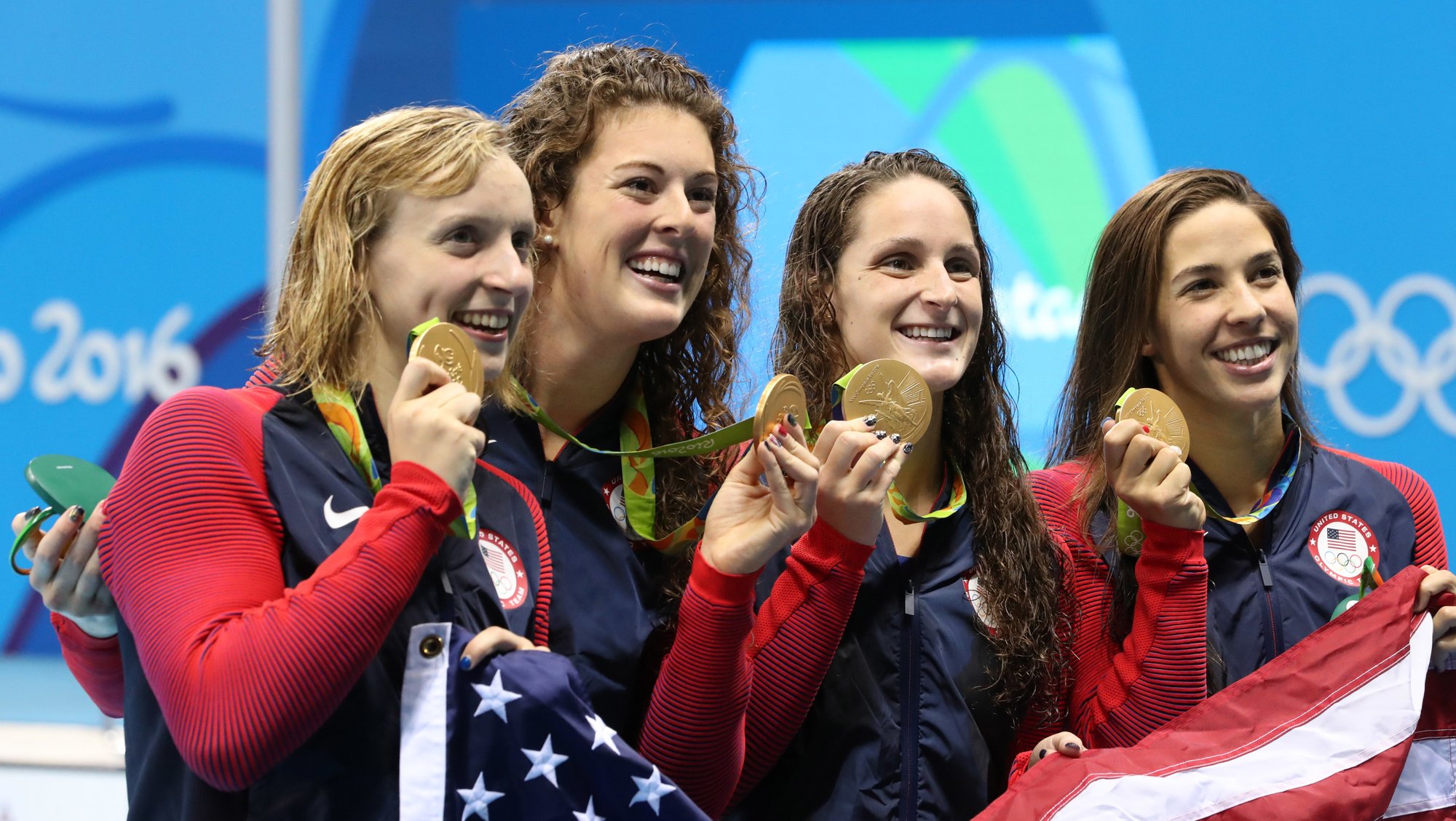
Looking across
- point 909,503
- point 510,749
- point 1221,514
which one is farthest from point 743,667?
point 1221,514

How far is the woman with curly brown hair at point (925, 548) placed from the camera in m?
2.24

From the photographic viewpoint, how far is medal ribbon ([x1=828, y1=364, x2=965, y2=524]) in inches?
92.2

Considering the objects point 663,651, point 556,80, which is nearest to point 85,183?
point 556,80

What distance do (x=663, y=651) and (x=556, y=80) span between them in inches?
41.1

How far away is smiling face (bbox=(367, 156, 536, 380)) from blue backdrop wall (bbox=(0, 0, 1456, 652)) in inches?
90.1

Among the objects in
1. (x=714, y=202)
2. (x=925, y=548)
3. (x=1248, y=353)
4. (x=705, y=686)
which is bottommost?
(x=705, y=686)

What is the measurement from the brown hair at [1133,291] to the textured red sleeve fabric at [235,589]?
1570 millimetres

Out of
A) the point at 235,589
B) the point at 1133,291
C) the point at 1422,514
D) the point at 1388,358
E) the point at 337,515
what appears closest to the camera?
the point at 235,589

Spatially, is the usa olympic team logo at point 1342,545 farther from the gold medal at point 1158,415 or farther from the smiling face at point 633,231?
the smiling face at point 633,231

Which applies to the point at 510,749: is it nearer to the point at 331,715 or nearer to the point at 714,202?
the point at 331,715

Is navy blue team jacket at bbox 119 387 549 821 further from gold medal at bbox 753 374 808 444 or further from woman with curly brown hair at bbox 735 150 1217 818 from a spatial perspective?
woman with curly brown hair at bbox 735 150 1217 818

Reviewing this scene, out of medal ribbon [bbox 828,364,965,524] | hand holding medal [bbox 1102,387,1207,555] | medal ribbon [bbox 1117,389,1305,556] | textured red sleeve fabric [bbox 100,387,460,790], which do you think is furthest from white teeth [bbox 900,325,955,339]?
textured red sleeve fabric [bbox 100,387,460,790]

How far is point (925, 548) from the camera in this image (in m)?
2.42

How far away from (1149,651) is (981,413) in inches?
22.5
